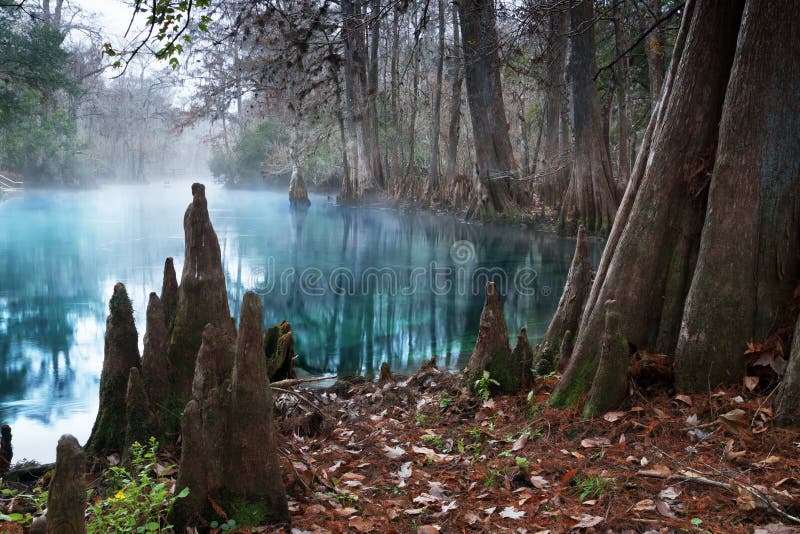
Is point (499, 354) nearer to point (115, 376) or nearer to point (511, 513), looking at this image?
point (511, 513)

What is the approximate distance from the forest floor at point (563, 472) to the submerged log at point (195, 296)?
80cm

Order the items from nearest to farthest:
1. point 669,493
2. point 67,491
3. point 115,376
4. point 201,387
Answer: point 67,491
point 669,493
point 201,387
point 115,376

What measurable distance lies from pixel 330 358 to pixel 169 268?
5.43 meters

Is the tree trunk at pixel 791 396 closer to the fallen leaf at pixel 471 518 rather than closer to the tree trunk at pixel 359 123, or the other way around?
the fallen leaf at pixel 471 518

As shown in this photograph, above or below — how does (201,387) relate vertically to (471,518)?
above

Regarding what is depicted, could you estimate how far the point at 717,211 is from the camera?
4.58 meters

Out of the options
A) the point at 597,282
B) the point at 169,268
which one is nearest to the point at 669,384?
the point at 597,282

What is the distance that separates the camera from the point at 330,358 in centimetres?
1098

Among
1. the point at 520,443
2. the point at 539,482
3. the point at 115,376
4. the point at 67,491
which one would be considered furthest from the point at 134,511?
the point at 520,443

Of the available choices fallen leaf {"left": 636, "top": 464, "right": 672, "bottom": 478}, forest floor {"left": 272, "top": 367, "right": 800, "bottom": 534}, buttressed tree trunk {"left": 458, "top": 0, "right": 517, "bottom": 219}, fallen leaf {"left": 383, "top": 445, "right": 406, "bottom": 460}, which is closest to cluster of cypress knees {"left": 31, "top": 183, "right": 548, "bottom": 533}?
forest floor {"left": 272, "top": 367, "right": 800, "bottom": 534}

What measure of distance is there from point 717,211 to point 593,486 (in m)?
2.12

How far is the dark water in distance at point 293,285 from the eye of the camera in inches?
408

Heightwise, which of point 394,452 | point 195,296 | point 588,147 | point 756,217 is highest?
point 588,147

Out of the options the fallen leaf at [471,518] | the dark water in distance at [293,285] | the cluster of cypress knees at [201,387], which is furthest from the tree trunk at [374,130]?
the fallen leaf at [471,518]
